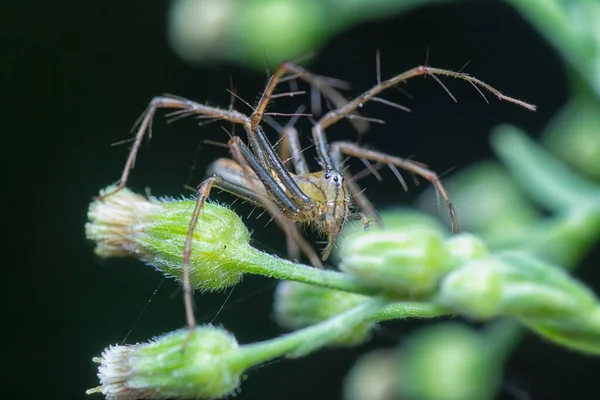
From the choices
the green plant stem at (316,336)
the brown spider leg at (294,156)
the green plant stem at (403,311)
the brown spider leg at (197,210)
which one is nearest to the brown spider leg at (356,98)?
the brown spider leg at (294,156)

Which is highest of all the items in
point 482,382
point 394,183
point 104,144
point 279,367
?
point 104,144

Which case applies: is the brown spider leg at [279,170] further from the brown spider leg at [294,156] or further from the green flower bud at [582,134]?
the green flower bud at [582,134]

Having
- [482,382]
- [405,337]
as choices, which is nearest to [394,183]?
[405,337]

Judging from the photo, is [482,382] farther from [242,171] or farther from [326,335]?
[326,335]

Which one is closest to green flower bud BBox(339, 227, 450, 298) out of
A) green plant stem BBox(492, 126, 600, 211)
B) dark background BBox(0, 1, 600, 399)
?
green plant stem BBox(492, 126, 600, 211)

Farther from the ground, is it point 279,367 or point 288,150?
point 288,150

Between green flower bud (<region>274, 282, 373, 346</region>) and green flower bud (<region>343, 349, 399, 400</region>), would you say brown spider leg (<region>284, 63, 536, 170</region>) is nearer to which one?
green flower bud (<region>274, 282, 373, 346</region>)

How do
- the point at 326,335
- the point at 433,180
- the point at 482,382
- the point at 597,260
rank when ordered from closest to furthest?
the point at 326,335
the point at 433,180
the point at 482,382
the point at 597,260
